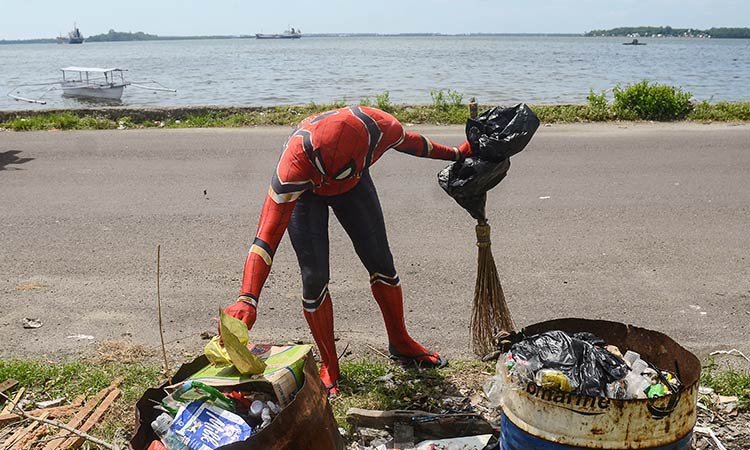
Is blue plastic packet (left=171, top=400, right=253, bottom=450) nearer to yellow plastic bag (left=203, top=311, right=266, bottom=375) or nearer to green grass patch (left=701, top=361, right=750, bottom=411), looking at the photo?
yellow plastic bag (left=203, top=311, right=266, bottom=375)

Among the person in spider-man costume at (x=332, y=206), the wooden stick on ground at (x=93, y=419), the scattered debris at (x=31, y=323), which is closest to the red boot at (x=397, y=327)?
the person in spider-man costume at (x=332, y=206)

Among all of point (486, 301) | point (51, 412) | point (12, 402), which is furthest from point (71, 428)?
point (486, 301)

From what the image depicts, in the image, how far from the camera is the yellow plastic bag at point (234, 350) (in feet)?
9.39

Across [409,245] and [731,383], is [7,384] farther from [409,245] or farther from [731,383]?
[731,383]

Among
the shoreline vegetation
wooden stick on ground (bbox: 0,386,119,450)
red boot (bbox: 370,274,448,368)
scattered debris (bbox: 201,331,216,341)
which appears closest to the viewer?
wooden stick on ground (bbox: 0,386,119,450)

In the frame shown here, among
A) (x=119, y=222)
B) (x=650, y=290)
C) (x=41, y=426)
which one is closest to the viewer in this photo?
(x=41, y=426)

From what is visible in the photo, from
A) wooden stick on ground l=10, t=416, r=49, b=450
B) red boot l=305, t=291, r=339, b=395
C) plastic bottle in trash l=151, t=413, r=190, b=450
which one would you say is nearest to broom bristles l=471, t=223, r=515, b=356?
red boot l=305, t=291, r=339, b=395

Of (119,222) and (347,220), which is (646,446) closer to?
(347,220)

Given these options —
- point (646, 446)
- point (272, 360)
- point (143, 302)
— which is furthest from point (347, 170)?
point (143, 302)

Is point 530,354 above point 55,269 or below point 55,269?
above

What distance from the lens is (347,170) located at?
400cm

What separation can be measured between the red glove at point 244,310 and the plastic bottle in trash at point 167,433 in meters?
0.48

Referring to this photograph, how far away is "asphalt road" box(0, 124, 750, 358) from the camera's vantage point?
535cm

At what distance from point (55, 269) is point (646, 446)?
5.35m
